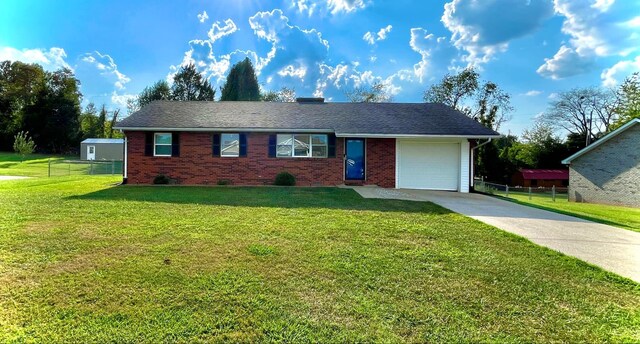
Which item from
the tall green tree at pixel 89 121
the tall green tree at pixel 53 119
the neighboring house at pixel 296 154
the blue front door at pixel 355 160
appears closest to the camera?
the neighboring house at pixel 296 154

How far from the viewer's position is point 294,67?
2856 cm

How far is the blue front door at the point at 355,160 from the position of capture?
13203 mm

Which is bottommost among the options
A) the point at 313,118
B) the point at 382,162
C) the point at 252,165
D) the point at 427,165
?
the point at 252,165

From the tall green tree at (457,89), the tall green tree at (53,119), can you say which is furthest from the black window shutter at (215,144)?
the tall green tree at (53,119)

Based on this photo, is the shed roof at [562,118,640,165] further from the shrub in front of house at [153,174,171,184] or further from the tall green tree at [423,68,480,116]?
the shrub in front of house at [153,174,171,184]

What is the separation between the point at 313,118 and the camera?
14.1 metres

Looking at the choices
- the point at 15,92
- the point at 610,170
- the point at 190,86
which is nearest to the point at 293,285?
the point at 610,170

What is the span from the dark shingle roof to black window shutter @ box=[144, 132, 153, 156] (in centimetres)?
41

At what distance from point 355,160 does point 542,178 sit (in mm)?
31273

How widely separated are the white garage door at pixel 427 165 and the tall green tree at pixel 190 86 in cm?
3253

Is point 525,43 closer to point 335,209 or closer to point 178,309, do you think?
point 335,209

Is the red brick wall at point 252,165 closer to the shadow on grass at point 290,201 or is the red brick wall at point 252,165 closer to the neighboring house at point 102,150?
the shadow on grass at point 290,201

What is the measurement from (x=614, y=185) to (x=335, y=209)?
65.7 feet

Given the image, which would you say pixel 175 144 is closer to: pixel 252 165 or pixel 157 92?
pixel 252 165
